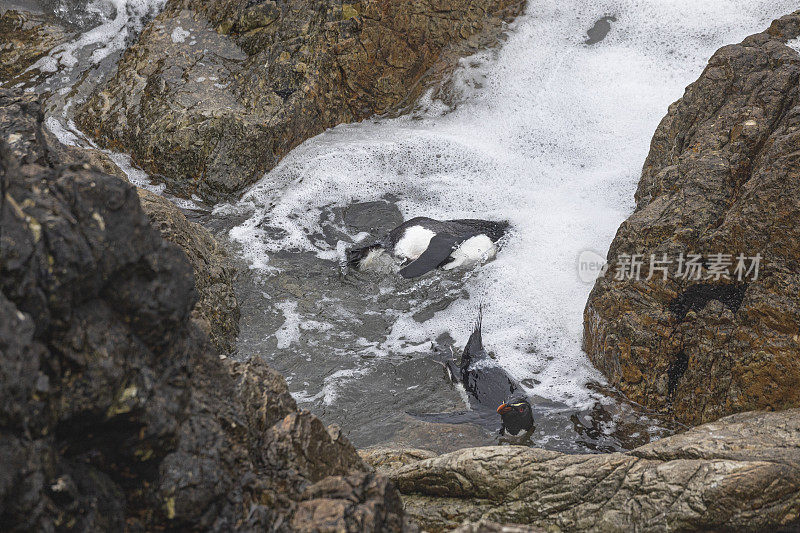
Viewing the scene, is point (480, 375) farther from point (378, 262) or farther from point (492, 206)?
point (492, 206)

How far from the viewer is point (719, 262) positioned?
4.62 m

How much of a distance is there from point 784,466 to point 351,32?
700 cm

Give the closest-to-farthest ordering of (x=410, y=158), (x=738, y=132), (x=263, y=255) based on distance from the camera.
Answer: (x=738, y=132) < (x=263, y=255) < (x=410, y=158)

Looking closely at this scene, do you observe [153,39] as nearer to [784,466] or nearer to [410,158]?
[410,158]

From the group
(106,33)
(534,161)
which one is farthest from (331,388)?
(106,33)

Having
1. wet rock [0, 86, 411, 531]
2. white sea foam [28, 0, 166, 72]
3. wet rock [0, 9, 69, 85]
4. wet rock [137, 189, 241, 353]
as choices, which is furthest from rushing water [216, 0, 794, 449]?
wet rock [0, 9, 69, 85]

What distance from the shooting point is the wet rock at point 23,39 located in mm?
8438

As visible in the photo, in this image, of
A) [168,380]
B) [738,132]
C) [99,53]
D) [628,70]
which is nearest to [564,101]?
[628,70]

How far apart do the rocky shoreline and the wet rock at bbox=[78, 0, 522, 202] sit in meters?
0.05

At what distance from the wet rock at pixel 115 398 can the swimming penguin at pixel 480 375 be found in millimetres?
2594

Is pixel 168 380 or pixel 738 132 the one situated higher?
pixel 168 380

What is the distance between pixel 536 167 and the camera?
8.23m

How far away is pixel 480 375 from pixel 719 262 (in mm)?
1933

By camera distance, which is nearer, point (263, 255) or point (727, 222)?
point (727, 222)
